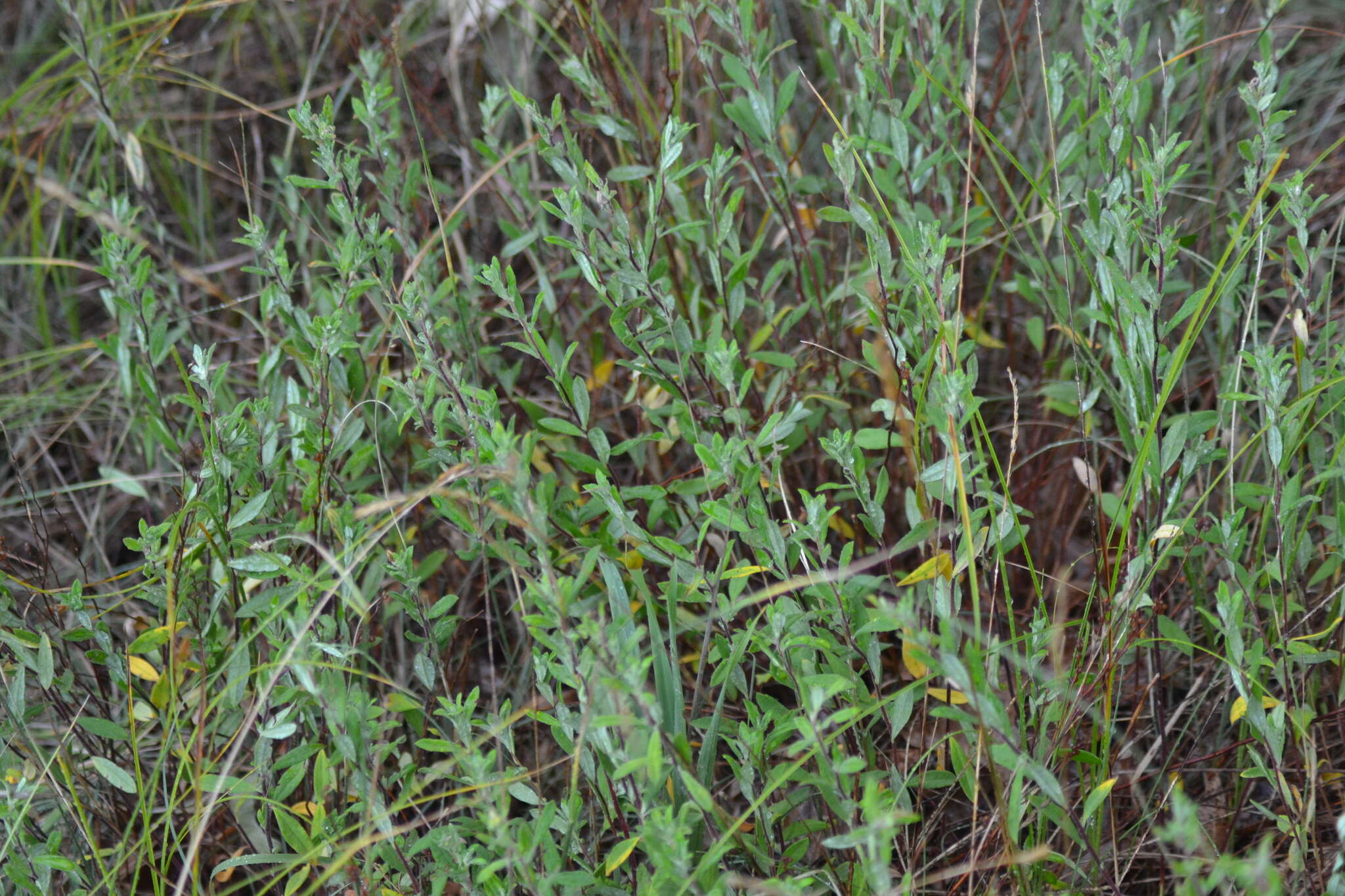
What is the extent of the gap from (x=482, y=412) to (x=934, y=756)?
96 centimetres

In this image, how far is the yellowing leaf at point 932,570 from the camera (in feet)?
4.81

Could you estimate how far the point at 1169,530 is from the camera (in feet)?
4.76

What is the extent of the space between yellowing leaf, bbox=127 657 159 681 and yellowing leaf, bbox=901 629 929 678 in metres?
1.17

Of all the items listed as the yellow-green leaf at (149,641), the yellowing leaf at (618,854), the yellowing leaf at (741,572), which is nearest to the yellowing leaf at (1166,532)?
the yellowing leaf at (741,572)

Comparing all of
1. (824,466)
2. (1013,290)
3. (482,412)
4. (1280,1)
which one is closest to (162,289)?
(482,412)

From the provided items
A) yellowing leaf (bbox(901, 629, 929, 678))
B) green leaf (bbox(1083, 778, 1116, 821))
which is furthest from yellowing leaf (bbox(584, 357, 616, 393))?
green leaf (bbox(1083, 778, 1116, 821))

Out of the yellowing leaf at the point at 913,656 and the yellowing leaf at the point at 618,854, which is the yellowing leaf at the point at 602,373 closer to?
the yellowing leaf at the point at 913,656

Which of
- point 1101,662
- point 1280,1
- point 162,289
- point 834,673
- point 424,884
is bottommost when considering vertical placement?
point 424,884

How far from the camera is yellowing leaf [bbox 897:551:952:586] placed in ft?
4.81

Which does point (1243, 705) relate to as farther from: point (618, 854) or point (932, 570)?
point (618, 854)

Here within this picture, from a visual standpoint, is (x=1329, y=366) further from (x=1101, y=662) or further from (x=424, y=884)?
(x=424, y=884)

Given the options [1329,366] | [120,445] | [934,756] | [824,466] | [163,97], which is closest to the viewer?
[1329,366]

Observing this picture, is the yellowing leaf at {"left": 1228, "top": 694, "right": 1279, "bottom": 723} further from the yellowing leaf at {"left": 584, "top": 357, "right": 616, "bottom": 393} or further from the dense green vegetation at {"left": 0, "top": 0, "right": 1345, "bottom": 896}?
the yellowing leaf at {"left": 584, "top": 357, "right": 616, "bottom": 393}

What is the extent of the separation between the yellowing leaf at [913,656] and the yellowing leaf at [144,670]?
1165mm
